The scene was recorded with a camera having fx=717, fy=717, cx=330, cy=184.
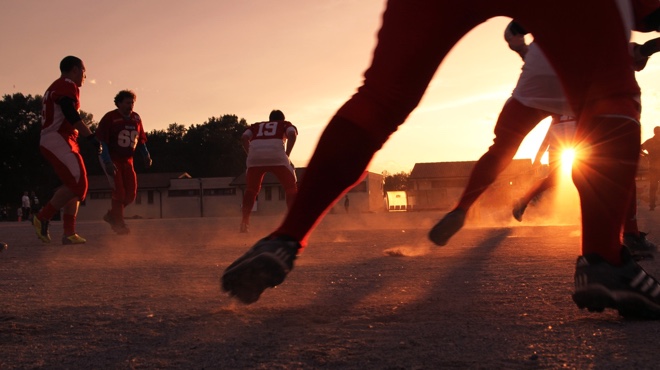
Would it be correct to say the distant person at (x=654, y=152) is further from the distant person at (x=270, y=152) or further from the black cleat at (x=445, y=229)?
the black cleat at (x=445, y=229)

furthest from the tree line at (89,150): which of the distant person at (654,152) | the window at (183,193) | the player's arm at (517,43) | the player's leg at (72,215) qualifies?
the player's arm at (517,43)

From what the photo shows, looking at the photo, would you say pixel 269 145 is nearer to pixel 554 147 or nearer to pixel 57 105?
pixel 57 105

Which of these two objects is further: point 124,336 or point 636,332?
point 124,336

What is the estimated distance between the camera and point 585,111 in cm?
231

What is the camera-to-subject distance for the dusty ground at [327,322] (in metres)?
1.78

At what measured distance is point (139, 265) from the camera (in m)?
4.77

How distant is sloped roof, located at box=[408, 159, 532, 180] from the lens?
71675 millimetres

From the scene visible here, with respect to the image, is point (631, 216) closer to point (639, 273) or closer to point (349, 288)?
point (349, 288)

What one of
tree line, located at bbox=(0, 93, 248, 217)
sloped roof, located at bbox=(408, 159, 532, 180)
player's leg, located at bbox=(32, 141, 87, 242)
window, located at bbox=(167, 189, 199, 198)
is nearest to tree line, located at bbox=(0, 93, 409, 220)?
tree line, located at bbox=(0, 93, 248, 217)

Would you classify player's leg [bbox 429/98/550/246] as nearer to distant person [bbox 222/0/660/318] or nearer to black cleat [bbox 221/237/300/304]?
distant person [bbox 222/0/660/318]

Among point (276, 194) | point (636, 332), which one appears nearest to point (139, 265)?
point (636, 332)

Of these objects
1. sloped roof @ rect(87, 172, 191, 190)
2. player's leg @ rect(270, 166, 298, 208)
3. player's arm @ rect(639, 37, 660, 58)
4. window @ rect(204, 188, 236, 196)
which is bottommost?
player's leg @ rect(270, 166, 298, 208)

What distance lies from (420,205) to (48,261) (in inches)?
1914

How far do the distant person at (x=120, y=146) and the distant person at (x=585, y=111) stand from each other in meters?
7.96
